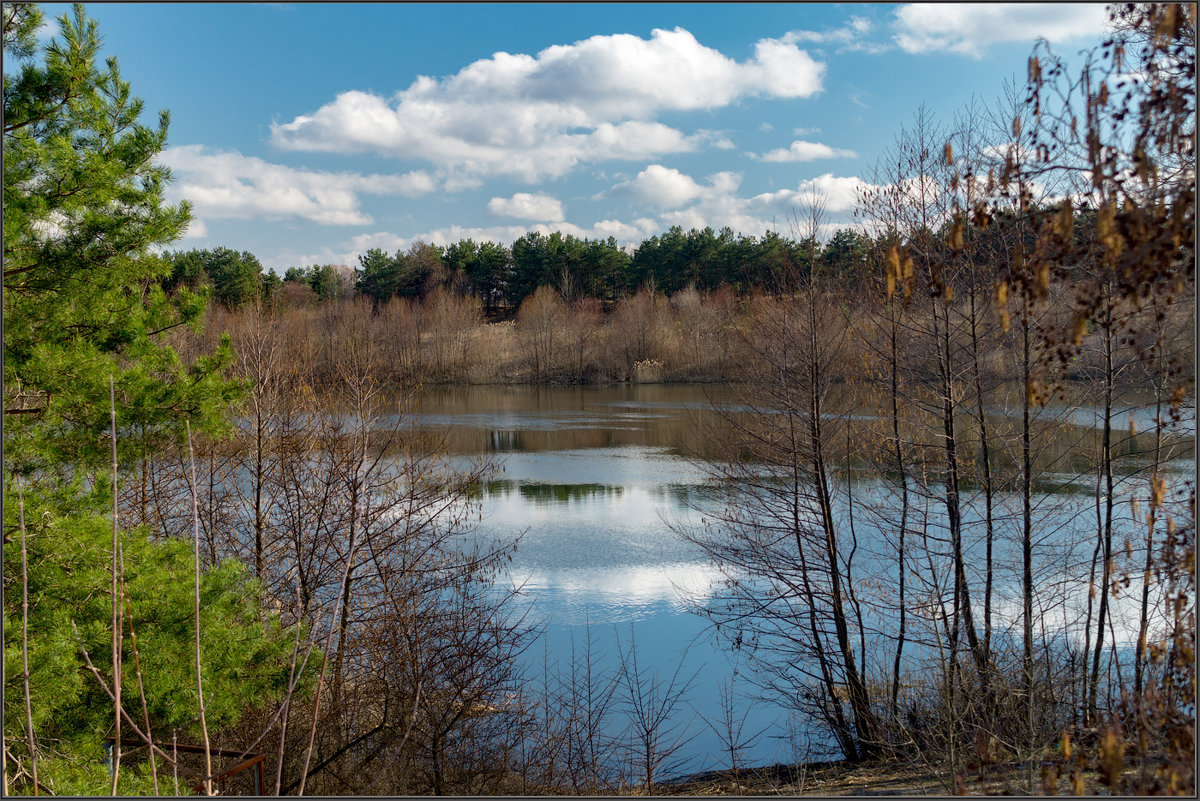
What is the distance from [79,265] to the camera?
788 cm

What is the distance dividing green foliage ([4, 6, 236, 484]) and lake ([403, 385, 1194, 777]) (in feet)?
21.1

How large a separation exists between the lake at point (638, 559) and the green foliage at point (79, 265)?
6441mm

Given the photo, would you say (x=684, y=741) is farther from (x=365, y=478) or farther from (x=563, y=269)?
(x=563, y=269)

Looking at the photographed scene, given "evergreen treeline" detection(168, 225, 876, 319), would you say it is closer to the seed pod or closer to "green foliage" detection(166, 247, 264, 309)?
"green foliage" detection(166, 247, 264, 309)

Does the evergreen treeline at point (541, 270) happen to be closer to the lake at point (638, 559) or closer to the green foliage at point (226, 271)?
the green foliage at point (226, 271)

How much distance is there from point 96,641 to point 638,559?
390 inches

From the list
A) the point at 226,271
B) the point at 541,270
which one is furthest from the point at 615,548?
the point at 541,270

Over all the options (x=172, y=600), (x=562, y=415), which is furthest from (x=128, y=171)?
(x=562, y=415)

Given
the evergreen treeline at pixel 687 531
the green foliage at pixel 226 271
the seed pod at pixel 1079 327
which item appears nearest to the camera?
the seed pod at pixel 1079 327

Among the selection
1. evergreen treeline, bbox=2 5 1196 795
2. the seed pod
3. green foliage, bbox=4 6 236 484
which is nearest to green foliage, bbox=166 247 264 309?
evergreen treeline, bbox=2 5 1196 795

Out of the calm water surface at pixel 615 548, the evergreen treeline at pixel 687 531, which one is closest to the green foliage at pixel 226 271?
the calm water surface at pixel 615 548

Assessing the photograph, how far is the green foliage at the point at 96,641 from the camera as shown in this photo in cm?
621

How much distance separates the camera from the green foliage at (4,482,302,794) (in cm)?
621

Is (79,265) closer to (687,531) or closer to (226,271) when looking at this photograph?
(687,531)
